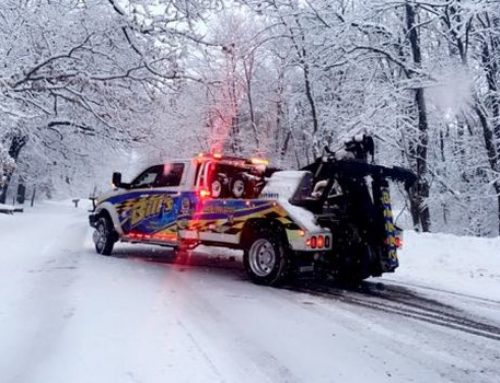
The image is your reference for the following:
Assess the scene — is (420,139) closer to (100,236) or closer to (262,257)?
(262,257)

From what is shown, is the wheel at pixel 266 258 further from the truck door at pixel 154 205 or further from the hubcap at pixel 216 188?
the truck door at pixel 154 205

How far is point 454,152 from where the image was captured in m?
21.7

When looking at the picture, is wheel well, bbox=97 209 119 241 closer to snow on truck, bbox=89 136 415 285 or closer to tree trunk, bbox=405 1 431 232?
snow on truck, bbox=89 136 415 285

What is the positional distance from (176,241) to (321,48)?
11.0m

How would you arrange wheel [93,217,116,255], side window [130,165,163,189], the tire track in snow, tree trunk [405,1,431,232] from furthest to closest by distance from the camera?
tree trunk [405,1,431,232] → wheel [93,217,116,255] → side window [130,165,163,189] → the tire track in snow

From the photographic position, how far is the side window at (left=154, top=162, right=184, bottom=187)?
10336 millimetres

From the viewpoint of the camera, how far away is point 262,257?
8.52m

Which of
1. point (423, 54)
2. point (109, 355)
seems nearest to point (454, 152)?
point (423, 54)

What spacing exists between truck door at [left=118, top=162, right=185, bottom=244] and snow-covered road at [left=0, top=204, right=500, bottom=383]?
1386 mm

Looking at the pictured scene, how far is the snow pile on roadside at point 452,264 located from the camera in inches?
353

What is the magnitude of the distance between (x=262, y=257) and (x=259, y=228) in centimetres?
49

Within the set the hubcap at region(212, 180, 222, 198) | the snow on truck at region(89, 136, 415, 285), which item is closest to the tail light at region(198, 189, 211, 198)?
the snow on truck at region(89, 136, 415, 285)

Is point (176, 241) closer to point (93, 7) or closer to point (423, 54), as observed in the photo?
point (93, 7)

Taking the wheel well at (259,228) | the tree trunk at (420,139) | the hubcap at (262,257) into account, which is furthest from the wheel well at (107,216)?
the tree trunk at (420,139)
